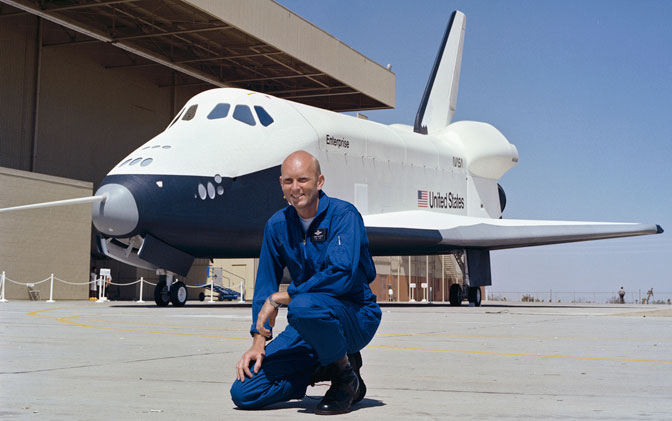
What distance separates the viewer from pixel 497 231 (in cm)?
2038

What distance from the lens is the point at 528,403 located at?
3844 mm

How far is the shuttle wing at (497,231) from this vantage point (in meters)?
19.6

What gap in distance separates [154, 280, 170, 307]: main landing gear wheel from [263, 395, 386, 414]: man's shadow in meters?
13.6

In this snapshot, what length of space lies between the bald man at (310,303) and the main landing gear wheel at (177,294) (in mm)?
13763

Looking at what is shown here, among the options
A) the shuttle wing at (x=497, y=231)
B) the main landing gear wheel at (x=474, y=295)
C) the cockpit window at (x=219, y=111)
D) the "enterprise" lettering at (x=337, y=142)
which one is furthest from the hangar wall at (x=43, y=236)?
the main landing gear wheel at (x=474, y=295)

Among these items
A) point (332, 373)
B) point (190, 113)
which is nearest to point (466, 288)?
point (190, 113)

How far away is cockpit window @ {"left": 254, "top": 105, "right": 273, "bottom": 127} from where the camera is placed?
17.3m

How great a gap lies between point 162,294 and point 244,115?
418 centimetres

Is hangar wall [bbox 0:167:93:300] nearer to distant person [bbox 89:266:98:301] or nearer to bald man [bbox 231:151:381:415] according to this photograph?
distant person [bbox 89:266:98:301]

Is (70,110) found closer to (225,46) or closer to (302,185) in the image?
(225,46)

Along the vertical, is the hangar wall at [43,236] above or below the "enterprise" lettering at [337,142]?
below

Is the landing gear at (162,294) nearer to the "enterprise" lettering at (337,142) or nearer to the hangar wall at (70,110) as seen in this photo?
the "enterprise" lettering at (337,142)

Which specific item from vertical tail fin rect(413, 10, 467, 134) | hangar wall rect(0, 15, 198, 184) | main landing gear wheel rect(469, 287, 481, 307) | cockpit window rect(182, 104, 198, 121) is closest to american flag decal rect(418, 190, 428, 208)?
main landing gear wheel rect(469, 287, 481, 307)

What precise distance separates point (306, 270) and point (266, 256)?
0.22 meters
